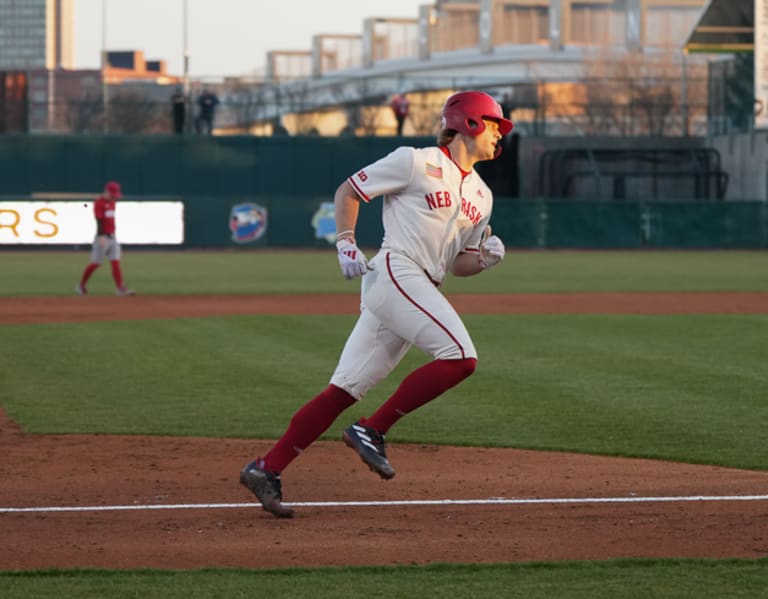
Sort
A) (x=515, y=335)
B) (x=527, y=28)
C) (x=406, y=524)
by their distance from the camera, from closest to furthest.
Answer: (x=406, y=524)
(x=515, y=335)
(x=527, y=28)

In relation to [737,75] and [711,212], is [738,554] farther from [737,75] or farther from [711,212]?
[737,75]

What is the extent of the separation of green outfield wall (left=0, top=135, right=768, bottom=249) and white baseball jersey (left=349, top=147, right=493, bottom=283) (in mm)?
36382

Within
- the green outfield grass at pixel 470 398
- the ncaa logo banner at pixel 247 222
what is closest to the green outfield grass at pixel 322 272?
the ncaa logo banner at pixel 247 222

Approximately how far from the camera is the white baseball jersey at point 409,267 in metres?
6.86

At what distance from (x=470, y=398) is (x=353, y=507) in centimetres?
457

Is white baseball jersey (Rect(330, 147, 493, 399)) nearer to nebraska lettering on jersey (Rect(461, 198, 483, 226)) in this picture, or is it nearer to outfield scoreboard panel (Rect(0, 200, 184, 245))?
nebraska lettering on jersey (Rect(461, 198, 483, 226))

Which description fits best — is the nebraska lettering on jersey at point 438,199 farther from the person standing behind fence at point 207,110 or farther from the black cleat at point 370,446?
the person standing behind fence at point 207,110

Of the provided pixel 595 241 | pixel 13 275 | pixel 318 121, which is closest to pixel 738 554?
pixel 13 275

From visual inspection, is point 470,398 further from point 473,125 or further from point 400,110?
point 400,110

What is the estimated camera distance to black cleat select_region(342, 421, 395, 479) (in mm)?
7133

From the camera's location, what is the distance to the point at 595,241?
147 ft

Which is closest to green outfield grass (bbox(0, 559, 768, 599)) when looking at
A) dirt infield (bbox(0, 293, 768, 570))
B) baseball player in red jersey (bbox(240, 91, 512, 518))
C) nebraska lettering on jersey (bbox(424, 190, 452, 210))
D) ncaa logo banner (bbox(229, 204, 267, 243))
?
dirt infield (bbox(0, 293, 768, 570))

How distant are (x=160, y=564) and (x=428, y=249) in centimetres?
195

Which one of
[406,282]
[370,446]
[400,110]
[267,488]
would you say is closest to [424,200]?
[406,282]
